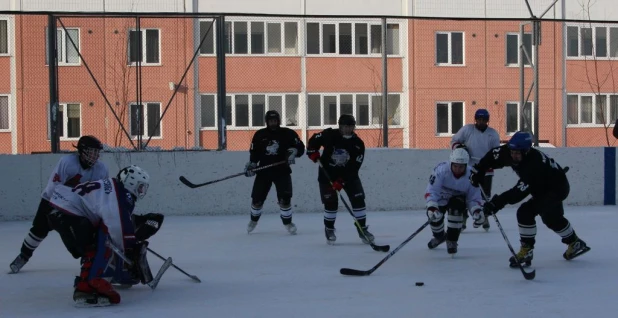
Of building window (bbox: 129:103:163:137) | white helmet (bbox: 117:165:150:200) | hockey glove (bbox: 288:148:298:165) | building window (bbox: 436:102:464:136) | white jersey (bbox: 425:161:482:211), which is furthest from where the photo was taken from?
building window (bbox: 436:102:464:136)

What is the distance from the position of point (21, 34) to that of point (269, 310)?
7.75 metres

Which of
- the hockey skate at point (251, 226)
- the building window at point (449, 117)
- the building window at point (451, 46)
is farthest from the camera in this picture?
the building window at point (449, 117)

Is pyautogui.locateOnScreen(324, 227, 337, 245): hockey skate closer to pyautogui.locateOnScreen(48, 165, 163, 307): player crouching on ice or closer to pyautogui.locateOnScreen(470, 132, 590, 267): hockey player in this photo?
pyautogui.locateOnScreen(470, 132, 590, 267): hockey player

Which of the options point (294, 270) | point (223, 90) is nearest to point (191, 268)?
point (294, 270)

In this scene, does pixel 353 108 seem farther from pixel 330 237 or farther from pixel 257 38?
pixel 330 237

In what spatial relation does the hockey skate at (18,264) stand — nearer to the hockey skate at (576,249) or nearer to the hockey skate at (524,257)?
the hockey skate at (524,257)

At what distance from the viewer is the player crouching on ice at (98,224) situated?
5.06 metres

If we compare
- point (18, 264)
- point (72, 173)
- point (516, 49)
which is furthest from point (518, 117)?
point (18, 264)

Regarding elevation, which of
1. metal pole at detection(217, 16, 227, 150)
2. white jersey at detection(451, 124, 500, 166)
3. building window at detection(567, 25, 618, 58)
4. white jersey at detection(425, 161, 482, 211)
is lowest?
white jersey at detection(425, 161, 482, 211)

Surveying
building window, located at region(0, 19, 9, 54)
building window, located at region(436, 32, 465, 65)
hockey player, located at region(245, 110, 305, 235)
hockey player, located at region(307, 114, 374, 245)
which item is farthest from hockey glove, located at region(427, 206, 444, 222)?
building window, located at region(0, 19, 9, 54)

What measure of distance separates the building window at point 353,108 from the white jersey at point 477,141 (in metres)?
2.68

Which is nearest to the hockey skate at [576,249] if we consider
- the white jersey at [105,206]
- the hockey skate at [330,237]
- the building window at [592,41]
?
the hockey skate at [330,237]

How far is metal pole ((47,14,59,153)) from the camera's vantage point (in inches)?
420

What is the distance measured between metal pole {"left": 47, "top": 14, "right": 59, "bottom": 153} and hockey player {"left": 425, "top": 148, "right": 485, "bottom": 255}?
511cm
